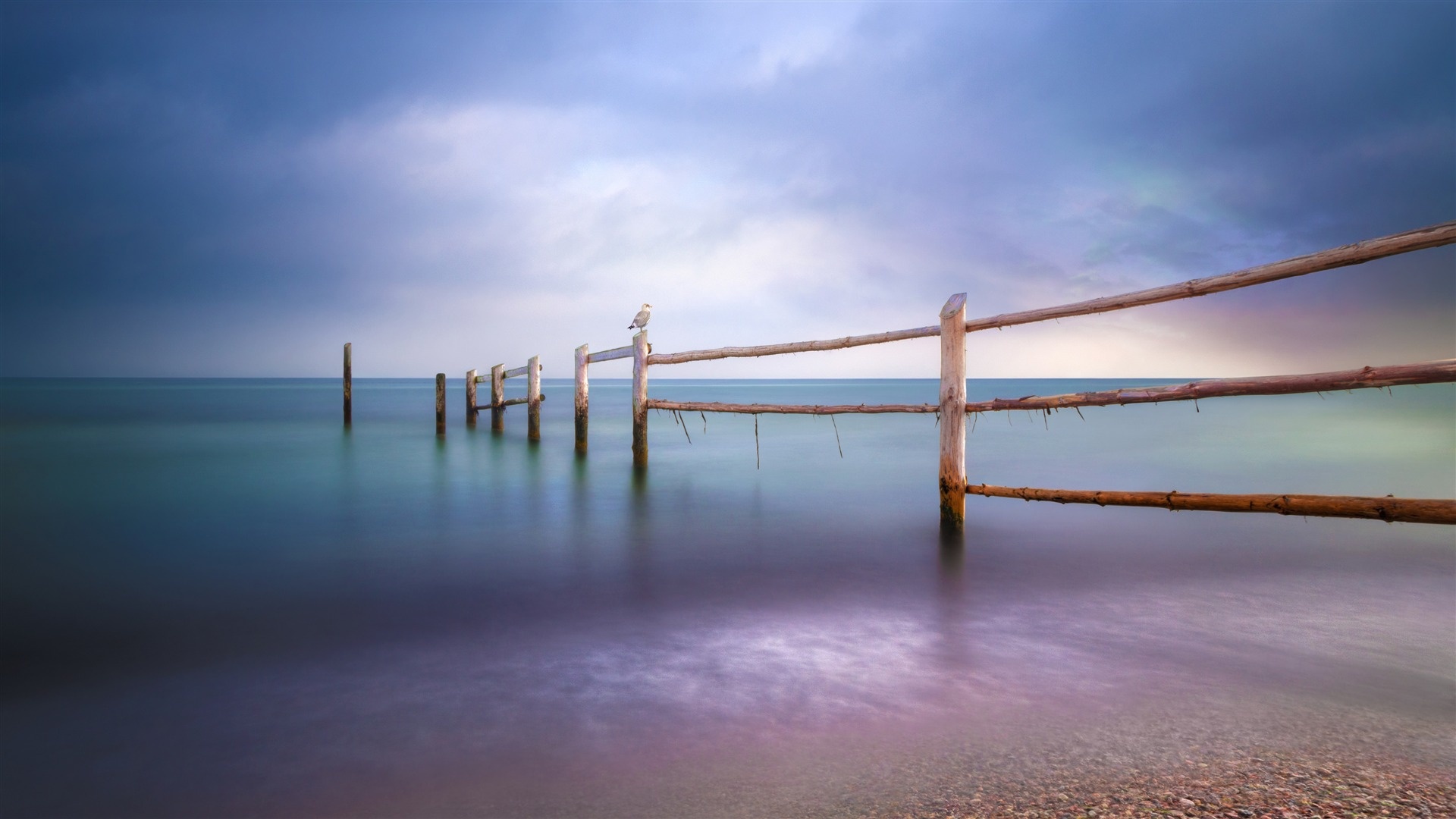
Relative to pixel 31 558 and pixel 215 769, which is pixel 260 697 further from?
pixel 31 558

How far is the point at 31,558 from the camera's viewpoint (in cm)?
585

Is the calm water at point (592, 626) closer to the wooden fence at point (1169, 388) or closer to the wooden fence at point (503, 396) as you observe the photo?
the wooden fence at point (1169, 388)

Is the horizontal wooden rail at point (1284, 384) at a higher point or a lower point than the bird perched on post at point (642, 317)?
lower

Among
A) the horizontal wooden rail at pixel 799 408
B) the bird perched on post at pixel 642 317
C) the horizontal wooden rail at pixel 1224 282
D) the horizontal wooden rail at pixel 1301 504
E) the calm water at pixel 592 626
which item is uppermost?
the bird perched on post at pixel 642 317

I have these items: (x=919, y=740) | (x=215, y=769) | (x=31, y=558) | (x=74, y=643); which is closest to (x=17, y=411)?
(x=31, y=558)

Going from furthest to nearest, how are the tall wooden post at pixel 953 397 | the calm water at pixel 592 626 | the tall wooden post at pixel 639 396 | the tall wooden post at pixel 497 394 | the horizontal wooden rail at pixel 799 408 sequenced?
the tall wooden post at pixel 497 394
the tall wooden post at pixel 639 396
the horizontal wooden rail at pixel 799 408
the tall wooden post at pixel 953 397
the calm water at pixel 592 626

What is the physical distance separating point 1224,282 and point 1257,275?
0.22m

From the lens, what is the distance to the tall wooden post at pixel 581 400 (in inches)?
480

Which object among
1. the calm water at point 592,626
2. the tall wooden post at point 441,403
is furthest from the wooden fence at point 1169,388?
the tall wooden post at point 441,403

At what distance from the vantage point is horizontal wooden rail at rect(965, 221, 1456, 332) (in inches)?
122

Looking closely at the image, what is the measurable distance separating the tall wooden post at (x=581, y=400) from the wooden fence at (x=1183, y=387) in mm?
5052

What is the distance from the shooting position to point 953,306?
5.78m

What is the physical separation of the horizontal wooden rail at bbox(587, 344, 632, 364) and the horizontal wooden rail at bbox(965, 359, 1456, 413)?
6691 mm

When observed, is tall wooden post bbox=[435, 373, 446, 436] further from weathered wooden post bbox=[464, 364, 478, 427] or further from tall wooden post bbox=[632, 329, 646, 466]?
tall wooden post bbox=[632, 329, 646, 466]
